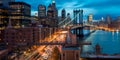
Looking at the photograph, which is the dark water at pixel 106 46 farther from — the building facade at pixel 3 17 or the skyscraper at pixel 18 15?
the building facade at pixel 3 17

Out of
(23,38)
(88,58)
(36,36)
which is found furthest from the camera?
(36,36)

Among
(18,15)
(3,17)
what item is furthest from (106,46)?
(3,17)

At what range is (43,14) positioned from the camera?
7262 centimetres

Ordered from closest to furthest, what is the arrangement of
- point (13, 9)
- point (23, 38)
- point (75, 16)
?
1. point (23, 38)
2. point (13, 9)
3. point (75, 16)

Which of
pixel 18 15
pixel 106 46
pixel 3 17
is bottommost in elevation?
pixel 106 46

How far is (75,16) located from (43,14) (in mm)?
9925

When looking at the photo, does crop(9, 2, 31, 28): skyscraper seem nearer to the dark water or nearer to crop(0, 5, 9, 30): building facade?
crop(0, 5, 9, 30): building facade

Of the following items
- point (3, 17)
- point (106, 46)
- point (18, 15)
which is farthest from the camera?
point (106, 46)

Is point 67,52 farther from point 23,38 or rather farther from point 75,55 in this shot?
point 23,38

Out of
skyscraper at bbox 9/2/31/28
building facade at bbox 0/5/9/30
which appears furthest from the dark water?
building facade at bbox 0/5/9/30

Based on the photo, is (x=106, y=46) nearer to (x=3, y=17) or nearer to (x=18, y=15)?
(x=18, y=15)

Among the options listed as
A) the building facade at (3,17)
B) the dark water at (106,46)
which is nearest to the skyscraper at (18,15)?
the building facade at (3,17)

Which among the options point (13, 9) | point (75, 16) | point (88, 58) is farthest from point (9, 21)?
point (75, 16)

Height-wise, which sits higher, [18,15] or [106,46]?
[18,15]
